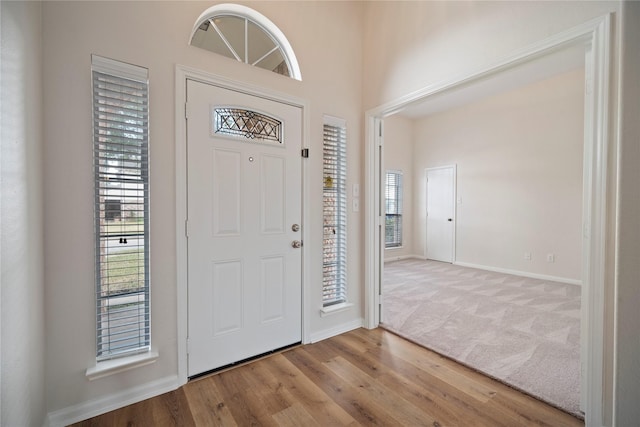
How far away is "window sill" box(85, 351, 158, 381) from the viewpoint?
63.7 inches

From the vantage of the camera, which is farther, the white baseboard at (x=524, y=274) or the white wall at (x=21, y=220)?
the white baseboard at (x=524, y=274)

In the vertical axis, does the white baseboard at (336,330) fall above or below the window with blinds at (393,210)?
below

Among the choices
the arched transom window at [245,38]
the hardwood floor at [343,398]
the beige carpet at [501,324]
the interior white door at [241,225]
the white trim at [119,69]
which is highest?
the arched transom window at [245,38]

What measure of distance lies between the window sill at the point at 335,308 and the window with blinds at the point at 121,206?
4.61ft

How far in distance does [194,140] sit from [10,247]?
1.11 metres

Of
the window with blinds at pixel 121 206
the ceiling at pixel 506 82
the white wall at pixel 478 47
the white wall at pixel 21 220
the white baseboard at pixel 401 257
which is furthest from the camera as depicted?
the white baseboard at pixel 401 257

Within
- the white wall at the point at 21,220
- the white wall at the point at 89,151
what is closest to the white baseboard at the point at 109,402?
the white wall at the point at 89,151

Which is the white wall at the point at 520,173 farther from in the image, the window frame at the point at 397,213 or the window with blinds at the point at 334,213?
the window with blinds at the point at 334,213

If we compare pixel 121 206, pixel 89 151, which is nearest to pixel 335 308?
pixel 121 206

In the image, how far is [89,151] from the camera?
1610 mm

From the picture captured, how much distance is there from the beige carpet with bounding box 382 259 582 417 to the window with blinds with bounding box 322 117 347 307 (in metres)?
0.70

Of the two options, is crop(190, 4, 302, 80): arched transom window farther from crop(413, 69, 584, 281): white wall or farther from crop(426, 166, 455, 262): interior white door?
crop(426, 166, 455, 262): interior white door

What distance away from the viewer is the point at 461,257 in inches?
231

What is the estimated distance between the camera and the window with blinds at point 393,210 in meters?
6.45
